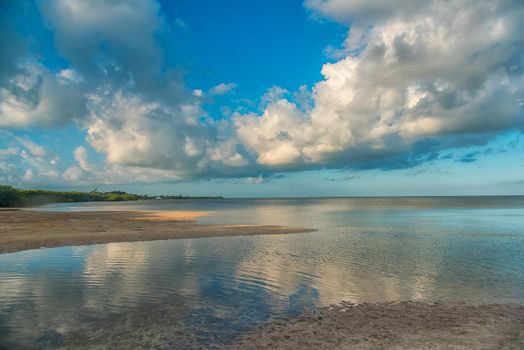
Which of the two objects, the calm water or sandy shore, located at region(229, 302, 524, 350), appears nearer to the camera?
sandy shore, located at region(229, 302, 524, 350)

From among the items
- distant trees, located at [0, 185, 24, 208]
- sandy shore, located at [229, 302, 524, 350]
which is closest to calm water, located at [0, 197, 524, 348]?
sandy shore, located at [229, 302, 524, 350]

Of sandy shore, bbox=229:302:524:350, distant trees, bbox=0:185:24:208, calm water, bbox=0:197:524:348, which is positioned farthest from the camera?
distant trees, bbox=0:185:24:208

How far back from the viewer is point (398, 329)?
538 inches

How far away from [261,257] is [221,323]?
15494mm

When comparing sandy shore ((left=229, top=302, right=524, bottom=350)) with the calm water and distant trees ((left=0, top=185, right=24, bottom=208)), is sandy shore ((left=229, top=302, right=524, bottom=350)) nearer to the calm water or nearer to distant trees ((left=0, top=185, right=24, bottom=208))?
the calm water

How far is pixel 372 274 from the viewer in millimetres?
23953

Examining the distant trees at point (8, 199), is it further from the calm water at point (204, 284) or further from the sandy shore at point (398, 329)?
the sandy shore at point (398, 329)

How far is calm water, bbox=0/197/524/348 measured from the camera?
13.9 metres

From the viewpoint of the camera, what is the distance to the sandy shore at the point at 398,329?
1221 cm

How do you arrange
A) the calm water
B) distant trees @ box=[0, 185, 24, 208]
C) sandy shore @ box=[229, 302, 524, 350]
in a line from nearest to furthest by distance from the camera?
sandy shore @ box=[229, 302, 524, 350]
the calm water
distant trees @ box=[0, 185, 24, 208]

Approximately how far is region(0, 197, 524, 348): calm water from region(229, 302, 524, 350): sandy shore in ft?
4.61

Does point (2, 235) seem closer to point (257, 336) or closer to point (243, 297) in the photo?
point (243, 297)

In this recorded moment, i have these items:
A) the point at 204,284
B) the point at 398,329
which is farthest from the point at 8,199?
the point at 398,329

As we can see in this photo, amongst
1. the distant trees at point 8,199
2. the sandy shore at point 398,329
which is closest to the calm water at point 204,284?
the sandy shore at point 398,329
